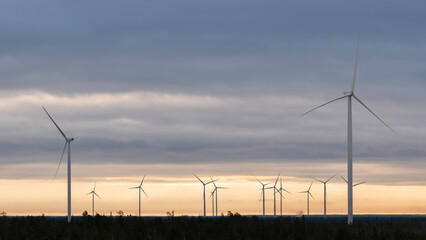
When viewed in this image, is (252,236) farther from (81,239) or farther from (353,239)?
(81,239)

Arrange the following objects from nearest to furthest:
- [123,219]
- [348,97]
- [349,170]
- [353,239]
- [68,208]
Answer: [353,239] < [349,170] < [348,97] < [68,208] < [123,219]

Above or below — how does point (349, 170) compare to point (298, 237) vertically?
above

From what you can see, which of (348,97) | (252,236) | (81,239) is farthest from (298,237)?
(81,239)

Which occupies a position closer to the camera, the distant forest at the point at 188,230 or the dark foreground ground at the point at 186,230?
the distant forest at the point at 188,230

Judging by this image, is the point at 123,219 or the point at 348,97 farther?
the point at 123,219

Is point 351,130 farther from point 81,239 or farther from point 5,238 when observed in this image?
point 5,238

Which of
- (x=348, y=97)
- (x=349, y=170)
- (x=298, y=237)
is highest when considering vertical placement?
(x=348, y=97)

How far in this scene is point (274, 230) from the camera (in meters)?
126

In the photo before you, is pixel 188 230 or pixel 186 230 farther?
pixel 188 230

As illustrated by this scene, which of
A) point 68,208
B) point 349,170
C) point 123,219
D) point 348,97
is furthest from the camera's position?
point 123,219

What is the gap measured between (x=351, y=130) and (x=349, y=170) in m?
7.20

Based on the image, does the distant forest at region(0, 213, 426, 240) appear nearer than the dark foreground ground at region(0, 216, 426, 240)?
Yes

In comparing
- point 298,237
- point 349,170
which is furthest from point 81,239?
point 349,170

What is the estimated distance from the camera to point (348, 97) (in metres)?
119
